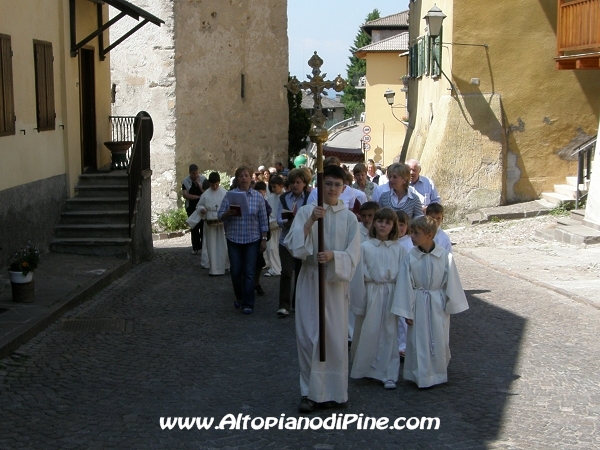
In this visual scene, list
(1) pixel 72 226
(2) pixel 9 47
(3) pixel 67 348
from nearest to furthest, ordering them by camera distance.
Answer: (3) pixel 67 348 < (2) pixel 9 47 < (1) pixel 72 226

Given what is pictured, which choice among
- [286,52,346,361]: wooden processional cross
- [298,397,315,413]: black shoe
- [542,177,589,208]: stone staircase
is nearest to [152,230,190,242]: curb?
[542,177,589,208]: stone staircase

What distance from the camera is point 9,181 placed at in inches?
470

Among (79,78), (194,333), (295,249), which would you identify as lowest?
(194,333)

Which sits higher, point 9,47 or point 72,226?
point 9,47

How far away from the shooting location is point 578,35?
55.3 ft

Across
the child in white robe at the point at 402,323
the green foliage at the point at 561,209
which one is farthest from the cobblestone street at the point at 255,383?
the green foliage at the point at 561,209

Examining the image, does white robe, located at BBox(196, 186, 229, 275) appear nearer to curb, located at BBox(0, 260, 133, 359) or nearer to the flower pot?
curb, located at BBox(0, 260, 133, 359)

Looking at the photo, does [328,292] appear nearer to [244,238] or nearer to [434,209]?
[434,209]

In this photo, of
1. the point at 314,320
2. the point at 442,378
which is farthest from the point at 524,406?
the point at 314,320

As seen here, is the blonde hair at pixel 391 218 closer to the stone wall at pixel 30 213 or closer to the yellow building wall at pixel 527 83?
the stone wall at pixel 30 213

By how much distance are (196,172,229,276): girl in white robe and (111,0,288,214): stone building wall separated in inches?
357

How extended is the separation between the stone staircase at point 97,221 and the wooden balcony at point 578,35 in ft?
29.1

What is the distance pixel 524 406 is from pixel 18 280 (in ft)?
19.0

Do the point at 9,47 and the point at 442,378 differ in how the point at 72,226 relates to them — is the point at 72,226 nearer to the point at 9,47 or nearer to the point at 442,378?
the point at 9,47
